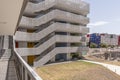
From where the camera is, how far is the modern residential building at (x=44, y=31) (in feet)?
72.3

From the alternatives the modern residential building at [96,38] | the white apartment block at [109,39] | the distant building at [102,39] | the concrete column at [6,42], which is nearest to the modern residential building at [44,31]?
the concrete column at [6,42]

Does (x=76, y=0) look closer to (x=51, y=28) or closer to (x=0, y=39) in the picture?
(x=51, y=28)

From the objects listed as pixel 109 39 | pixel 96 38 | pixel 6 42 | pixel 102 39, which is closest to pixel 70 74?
pixel 6 42

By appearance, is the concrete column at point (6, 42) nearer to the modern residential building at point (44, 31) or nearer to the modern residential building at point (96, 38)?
the modern residential building at point (44, 31)

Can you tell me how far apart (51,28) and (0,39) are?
7.62 meters

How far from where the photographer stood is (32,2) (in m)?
23.0

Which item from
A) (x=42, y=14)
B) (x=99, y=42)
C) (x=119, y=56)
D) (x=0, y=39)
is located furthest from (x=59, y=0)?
(x=99, y=42)

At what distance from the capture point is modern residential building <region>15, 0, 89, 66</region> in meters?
22.0

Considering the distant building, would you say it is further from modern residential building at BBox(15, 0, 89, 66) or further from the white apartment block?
modern residential building at BBox(15, 0, 89, 66)

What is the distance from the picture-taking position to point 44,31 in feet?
76.2

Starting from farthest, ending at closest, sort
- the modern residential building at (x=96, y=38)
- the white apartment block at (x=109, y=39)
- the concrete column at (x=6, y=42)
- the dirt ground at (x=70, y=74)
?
the white apartment block at (x=109, y=39) < the modern residential building at (x=96, y=38) < the dirt ground at (x=70, y=74) < the concrete column at (x=6, y=42)

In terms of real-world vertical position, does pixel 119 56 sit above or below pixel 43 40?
below

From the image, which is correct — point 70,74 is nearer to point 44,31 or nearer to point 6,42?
point 44,31

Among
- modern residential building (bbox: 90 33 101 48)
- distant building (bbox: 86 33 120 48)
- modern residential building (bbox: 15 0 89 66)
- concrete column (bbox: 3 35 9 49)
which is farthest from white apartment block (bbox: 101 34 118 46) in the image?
concrete column (bbox: 3 35 9 49)
